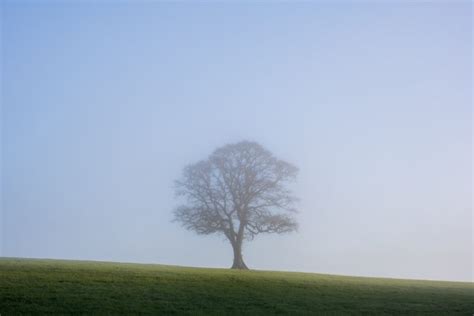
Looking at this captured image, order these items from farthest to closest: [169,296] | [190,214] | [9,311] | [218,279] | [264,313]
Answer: [190,214], [218,279], [169,296], [264,313], [9,311]

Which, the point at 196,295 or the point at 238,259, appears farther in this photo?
the point at 238,259

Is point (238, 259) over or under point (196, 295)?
over

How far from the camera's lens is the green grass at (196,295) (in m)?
28.8

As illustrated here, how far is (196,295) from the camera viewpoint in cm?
3272

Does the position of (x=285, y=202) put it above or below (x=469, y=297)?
above

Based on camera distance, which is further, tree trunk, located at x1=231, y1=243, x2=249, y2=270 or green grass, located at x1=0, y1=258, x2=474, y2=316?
tree trunk, located at x1=231, y1=243, x2=249, y2=270

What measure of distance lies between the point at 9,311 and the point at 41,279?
729 centimetres

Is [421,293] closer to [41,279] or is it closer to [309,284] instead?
[309,284]

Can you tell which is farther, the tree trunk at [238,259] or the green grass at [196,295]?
the tree trunk at [238,259]

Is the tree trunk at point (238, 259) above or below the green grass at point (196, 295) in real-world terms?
above

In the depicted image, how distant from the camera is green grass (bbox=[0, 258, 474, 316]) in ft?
94.6

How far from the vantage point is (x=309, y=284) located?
129 ft

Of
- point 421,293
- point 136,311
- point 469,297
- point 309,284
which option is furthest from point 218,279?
point 469,297

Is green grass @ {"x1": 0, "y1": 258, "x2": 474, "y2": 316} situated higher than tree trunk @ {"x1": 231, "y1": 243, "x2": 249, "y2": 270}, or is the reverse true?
tree trunk @ {"x1": 231, "y1": 243, "x2": 249, "y2": 270}
